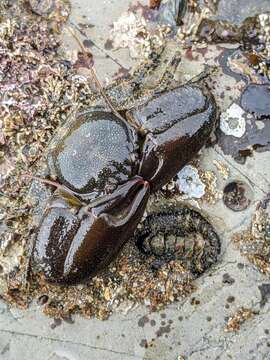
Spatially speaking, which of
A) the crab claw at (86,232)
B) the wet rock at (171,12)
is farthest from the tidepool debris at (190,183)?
the wet rock at (171,12)

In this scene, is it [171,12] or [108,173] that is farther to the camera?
[171,12]

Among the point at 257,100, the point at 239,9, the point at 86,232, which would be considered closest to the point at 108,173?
the point at 86,232

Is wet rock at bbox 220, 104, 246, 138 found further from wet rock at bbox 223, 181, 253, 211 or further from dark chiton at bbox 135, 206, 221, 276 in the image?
dark chiton at bbox 135, 206, 221, 276

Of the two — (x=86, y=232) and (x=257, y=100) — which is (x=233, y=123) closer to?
(x=257, y=100)

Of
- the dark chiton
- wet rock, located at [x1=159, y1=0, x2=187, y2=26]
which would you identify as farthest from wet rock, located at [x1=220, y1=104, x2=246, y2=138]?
wet rock, located at [x1=159, y1=0, x2=187, y2=26]

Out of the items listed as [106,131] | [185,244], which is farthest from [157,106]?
[185,244]

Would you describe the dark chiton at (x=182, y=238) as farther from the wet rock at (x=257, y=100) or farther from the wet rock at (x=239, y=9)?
the wet rock at (x=239, y=9)

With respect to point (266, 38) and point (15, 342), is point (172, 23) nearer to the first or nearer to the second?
point (266, 38)
